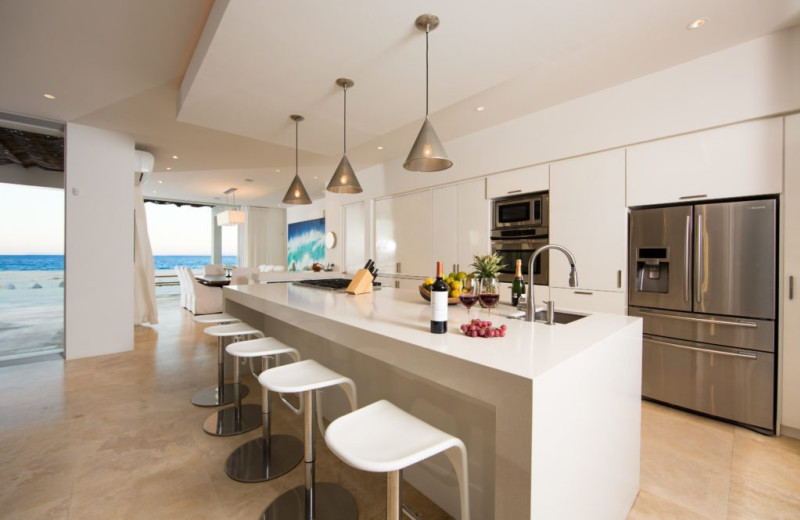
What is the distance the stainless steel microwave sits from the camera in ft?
11.1

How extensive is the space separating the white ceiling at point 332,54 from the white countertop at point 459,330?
5.02ft

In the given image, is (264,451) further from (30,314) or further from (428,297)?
(30,314)

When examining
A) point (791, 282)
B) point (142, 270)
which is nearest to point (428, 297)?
point (791, 282)

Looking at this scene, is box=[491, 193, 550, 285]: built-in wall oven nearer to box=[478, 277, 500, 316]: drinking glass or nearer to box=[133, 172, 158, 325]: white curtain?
box=[478, 277, 500, 316]: drinking glass

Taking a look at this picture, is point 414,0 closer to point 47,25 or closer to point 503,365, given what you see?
point 503,365

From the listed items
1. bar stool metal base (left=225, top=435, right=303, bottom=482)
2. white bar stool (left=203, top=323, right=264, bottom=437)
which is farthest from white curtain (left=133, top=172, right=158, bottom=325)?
bar stool metal base (left=225, top=435, right=303, bottom=482)

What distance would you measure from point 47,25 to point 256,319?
8.36ft

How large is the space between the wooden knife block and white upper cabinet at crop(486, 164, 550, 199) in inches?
74.5

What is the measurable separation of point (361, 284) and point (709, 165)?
104 inches

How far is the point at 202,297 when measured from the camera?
6.69 m

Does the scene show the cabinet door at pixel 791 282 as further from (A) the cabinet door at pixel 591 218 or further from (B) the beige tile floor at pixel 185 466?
(A) the cabinet door at pixel 591 218

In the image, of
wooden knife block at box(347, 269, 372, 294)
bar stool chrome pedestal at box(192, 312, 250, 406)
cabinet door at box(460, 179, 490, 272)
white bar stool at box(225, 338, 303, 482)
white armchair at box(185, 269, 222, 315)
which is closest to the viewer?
white bar stool at box(225, 338, 303, 482)

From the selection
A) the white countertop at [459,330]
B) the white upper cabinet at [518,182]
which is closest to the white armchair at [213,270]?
the white countertop at [459,330]

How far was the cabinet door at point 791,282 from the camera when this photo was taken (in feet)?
7.02
